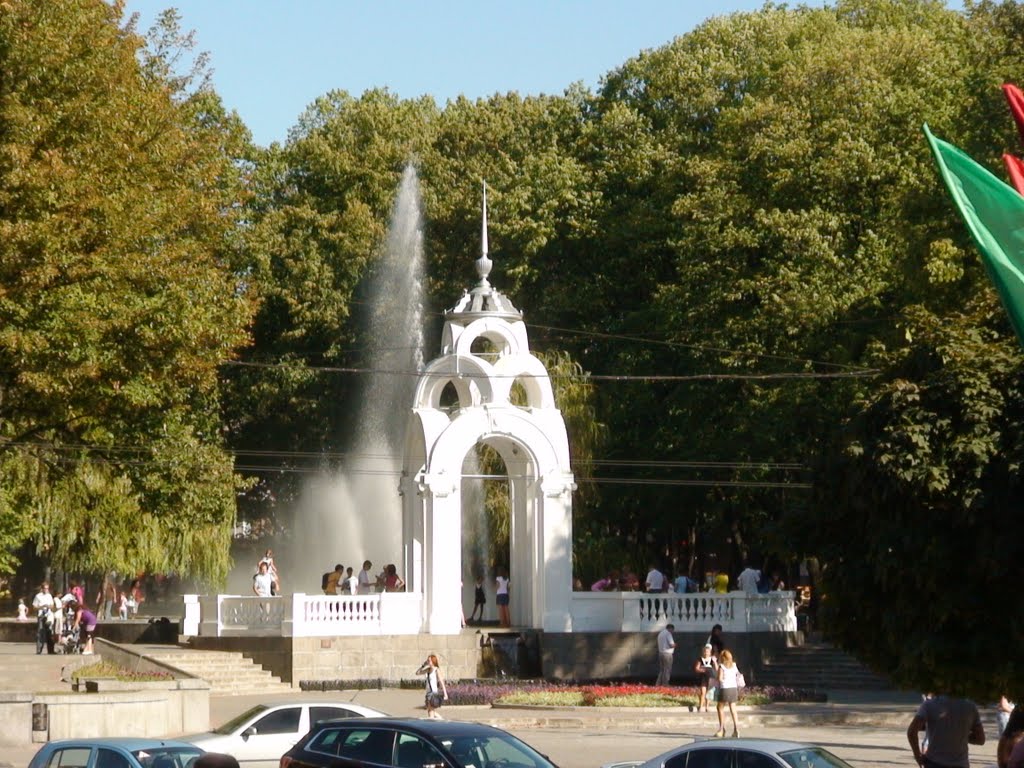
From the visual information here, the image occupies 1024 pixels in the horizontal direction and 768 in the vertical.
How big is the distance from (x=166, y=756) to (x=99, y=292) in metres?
15.9

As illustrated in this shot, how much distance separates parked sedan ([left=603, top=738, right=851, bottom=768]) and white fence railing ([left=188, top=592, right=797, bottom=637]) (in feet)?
67.9

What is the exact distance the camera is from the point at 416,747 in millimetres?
17656

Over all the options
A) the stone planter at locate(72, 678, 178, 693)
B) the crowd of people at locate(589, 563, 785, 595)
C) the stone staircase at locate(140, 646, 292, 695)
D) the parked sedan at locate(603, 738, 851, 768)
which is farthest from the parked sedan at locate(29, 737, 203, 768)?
the crowd of people at locate(589, 563, 785, 595)

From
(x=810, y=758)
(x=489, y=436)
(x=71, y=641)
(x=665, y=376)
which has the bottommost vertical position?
(x=810, y=758)

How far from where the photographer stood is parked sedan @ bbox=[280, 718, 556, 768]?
17406 mm

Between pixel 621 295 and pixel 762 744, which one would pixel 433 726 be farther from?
pixel 621 295

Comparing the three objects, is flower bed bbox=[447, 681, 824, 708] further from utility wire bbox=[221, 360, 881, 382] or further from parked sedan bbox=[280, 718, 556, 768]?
parked sedan bbox=[280, 718, 556, 768]

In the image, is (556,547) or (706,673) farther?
(556,547)

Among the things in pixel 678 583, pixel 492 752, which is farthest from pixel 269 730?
pixel 678 583

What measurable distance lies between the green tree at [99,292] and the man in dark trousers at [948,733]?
1939 cm

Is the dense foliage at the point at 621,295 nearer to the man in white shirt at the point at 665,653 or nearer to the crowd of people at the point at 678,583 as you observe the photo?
→ the crowd of people at the point at 678,583

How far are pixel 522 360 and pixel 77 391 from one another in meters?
10.8

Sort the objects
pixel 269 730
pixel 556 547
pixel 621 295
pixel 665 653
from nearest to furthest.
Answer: pixel 269 730 < pixel 665 653 < pixel 556 547 < pixel 621 295

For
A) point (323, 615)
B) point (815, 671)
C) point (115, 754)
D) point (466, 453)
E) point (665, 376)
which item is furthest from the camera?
point (665, 376)
